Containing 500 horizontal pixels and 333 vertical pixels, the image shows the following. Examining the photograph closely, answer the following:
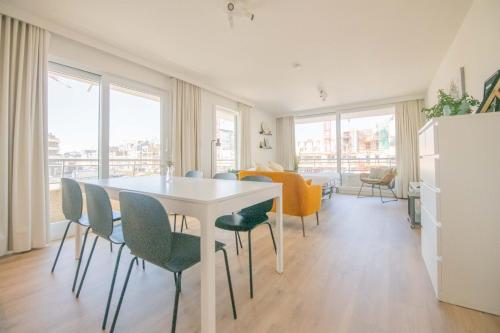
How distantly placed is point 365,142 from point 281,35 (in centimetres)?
452

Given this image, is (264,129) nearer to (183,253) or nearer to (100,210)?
(100,210)

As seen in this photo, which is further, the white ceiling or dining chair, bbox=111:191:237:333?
the white ceiling

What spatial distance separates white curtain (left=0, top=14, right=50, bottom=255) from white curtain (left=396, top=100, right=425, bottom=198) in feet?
21.3

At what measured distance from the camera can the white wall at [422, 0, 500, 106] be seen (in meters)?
1.77

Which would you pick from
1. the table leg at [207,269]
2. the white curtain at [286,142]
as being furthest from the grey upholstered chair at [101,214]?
the white curtain at [286,142]

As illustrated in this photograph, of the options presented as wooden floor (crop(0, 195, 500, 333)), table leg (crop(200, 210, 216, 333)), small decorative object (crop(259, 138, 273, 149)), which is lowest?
wooden floor (crop(0, 195, 500, 333))

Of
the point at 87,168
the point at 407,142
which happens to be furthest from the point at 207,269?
the point at 407,142

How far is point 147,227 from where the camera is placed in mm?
1082

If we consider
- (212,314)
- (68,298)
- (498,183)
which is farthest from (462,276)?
(68,298)

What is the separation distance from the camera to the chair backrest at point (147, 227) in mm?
1036

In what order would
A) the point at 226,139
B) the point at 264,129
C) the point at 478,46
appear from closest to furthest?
the point at 478,46 < the point at 226,139 < the point at 264,129

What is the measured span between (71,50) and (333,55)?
3.41m

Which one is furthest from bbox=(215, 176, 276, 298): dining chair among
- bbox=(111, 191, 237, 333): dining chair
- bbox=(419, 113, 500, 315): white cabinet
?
bbox=(419, 113, 500, 315): white cabinet

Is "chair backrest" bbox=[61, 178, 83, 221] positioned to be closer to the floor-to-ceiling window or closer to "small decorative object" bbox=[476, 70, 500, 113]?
the floor-to-ceiling window
